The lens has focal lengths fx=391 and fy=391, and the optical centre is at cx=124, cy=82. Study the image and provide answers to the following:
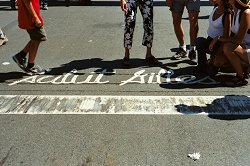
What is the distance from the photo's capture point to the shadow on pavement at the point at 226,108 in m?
4.48

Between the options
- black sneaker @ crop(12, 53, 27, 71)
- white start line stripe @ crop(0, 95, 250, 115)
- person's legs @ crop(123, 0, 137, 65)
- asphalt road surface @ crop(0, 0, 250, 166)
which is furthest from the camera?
person's legs @ crop(123, 0, 137, 65)

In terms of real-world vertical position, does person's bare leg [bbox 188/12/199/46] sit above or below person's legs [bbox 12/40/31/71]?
above

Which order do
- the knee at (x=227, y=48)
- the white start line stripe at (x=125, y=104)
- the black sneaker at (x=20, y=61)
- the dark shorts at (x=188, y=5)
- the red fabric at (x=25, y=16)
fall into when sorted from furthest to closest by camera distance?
Result: the dark shorts at (x=188, y=5), the black sneaker at (x=20, y=61), the red fabric at (x=25, y=16), the knee at (x=227, y=48), the white start line stripe at (x=125, y=104)

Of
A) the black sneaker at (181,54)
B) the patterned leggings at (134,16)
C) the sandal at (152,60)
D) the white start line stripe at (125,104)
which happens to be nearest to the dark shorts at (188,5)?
the patterned leggings at (134,16)

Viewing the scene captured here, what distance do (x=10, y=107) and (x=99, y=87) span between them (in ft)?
4.08

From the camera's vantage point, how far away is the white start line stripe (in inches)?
183

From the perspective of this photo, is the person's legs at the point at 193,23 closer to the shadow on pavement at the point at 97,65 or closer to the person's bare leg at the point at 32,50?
the shadow on pavement at the point at 97,65

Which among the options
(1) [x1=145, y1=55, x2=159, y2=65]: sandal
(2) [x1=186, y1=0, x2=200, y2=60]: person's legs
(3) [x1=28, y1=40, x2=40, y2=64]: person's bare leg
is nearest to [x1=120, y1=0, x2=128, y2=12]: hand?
(1) [x1=145, y1=55, x2=159, y2=65]: sandal

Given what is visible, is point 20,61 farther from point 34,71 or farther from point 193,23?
point 193,23

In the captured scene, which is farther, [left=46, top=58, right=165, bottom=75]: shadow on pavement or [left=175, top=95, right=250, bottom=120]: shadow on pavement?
[left=46, top=58, right=165, bottom=75]: shadow on pavement

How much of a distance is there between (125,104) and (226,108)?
1.22 m

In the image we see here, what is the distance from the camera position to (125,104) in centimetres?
487

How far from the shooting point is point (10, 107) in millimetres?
4809

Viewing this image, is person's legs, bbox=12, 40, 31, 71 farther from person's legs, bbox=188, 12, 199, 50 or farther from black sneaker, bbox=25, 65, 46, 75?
person's legs, bbox=188, 12, 199, 50
